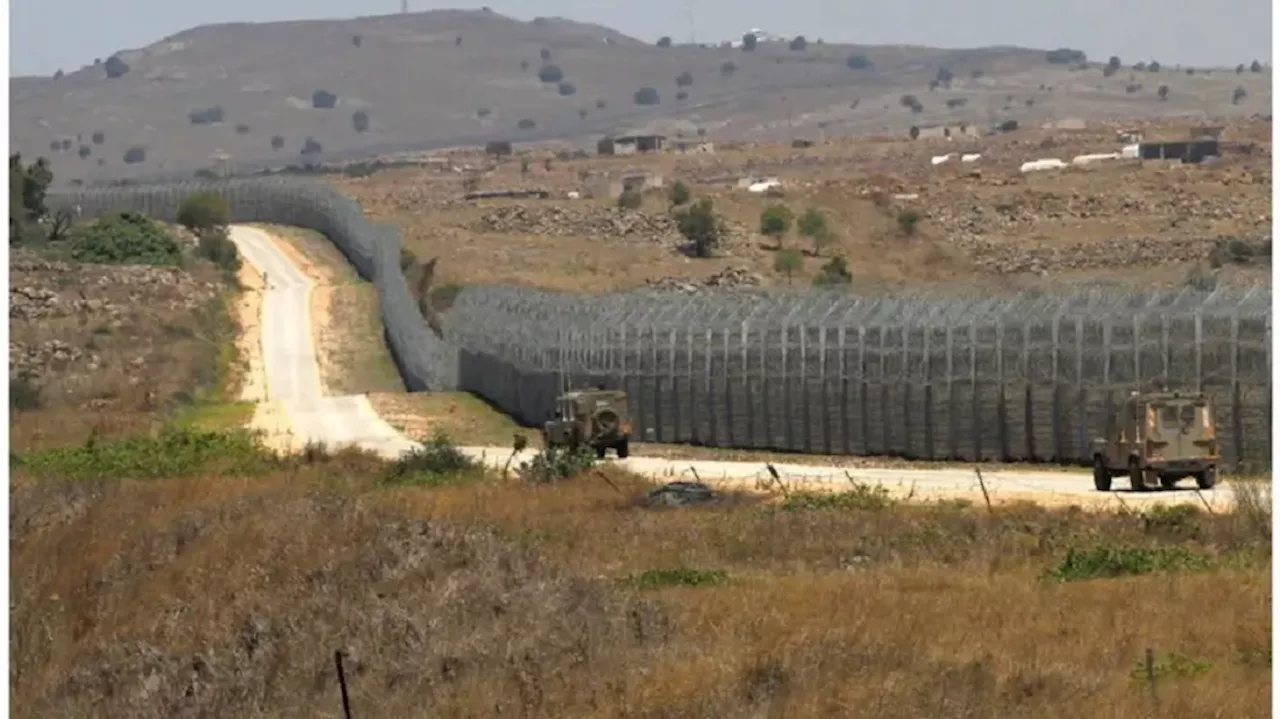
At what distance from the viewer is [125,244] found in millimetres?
123000

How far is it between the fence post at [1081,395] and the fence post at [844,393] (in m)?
6.82

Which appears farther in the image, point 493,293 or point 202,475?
point 493,293

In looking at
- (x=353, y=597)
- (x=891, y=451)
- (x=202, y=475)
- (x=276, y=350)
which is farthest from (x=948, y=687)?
(x=276, y=350)

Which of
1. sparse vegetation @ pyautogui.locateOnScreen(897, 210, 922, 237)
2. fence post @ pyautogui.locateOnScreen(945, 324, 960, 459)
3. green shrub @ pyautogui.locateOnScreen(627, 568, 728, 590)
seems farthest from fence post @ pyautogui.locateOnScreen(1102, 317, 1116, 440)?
sparse vegetation @ pyautogui.locateOnScreen(897, 210, 922, 237)

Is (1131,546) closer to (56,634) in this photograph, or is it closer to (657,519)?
(657,519)

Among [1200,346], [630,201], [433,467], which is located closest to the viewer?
[1200,346]

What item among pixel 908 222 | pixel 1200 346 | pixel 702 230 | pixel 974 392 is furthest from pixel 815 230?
pixel 1200 346

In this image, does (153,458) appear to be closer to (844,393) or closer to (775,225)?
(844,393)

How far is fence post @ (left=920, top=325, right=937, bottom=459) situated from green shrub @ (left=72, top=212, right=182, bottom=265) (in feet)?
232

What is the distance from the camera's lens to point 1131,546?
3138cm

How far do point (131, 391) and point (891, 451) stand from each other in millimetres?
30082

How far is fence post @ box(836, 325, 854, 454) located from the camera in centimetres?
5706

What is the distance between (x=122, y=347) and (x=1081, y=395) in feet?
164

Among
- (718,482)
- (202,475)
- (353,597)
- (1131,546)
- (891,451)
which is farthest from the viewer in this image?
(891,451)
